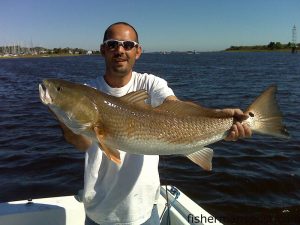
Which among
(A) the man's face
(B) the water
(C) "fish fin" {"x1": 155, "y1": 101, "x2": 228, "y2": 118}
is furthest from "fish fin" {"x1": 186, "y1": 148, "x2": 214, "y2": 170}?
(B) the water

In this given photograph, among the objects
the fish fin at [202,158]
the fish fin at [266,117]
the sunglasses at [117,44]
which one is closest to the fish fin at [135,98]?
the sunglasses at [117,44]

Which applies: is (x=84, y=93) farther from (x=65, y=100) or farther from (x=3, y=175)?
(x=3, y=175)

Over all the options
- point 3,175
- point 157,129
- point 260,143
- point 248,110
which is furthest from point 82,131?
point 260,143

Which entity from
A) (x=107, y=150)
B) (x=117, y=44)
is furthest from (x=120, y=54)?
(x=107, y=150)

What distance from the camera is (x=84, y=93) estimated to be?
3.49m

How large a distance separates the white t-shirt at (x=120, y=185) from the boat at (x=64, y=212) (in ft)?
4.01

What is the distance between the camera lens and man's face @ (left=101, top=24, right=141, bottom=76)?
3.80m

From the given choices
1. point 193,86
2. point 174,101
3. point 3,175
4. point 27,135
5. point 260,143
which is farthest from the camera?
point 193,86

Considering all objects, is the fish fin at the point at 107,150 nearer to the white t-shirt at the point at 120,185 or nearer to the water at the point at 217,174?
the white t-shirt at the point at 120,185

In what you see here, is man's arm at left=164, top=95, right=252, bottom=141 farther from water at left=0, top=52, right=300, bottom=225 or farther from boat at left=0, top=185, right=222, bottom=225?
water at left=0, top=52, right=300, bottom=225

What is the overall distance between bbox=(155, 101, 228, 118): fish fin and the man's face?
526mm

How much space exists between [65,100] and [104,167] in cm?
77

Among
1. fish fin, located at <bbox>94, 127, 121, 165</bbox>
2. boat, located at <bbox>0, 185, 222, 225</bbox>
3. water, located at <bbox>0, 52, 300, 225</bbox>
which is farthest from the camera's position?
water, located at <bbox>0, 52, 300, 225</bbox>

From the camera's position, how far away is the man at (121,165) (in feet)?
12.3
